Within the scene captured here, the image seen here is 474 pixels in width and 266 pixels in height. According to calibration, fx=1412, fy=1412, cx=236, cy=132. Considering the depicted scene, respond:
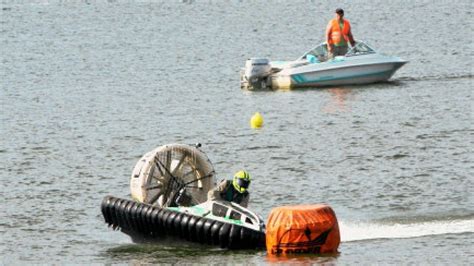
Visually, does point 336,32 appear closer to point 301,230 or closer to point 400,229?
point 400,229

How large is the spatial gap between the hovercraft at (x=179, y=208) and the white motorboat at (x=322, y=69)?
14780mm

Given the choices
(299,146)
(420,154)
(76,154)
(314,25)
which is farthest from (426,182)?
(314,25)

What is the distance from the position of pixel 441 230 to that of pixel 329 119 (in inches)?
473

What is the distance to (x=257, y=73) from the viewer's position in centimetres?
3709

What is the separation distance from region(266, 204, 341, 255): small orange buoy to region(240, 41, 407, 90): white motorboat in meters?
17.3

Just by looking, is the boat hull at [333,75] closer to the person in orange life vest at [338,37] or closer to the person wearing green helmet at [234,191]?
the person in orange life vest at [338,37]

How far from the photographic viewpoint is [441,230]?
2122cm

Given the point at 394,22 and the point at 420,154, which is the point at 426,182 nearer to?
the point at 420,154

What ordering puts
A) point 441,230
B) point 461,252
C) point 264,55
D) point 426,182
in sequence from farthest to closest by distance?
point 264,55 → point 426,182 → point 441,230 → point 461,252

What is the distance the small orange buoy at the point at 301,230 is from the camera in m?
19.0

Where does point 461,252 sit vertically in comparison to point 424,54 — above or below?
below

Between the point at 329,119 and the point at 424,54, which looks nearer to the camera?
the point at 329,119

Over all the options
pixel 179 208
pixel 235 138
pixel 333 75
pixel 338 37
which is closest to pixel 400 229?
pixel 179 208

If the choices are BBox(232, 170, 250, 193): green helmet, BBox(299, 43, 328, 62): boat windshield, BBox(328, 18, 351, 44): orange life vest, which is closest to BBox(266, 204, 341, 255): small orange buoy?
BBox(232, 170, 250, 193): green helmet
